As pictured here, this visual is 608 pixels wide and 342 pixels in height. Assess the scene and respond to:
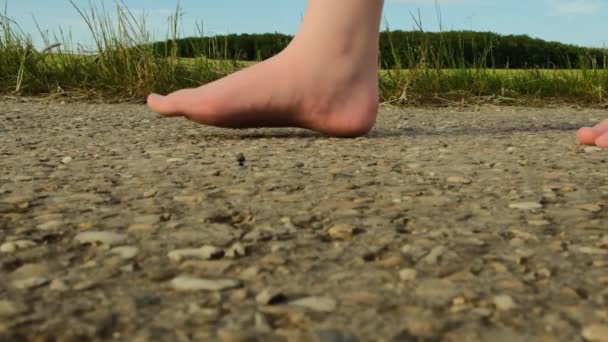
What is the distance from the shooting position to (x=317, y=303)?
57 cm

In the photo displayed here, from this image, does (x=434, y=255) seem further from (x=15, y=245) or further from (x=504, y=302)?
(x=15, y=245)

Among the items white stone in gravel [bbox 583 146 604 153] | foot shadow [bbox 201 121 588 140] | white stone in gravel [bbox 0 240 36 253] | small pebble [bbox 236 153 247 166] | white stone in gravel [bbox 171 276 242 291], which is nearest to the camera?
white stone in gravel [bbox 171 276 242 291]

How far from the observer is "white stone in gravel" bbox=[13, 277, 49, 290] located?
612 millimetres

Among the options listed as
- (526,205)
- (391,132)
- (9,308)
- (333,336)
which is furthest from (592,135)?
(9,308)

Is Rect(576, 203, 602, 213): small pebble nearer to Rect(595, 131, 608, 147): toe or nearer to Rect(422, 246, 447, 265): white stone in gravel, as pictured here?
Rect(422, 246, 447, 265): white stone in gravel

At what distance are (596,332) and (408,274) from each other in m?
0.18

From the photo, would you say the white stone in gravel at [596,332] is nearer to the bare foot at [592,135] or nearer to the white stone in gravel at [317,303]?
the white stone in gravel at [317,303]

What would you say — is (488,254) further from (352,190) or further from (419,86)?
(419,86)

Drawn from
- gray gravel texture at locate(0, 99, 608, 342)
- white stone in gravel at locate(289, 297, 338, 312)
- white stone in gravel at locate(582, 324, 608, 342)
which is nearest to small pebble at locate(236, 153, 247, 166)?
gray gravel texture at locate(0, 99, 608, 342)

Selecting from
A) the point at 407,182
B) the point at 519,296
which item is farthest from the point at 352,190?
the point at 519,296

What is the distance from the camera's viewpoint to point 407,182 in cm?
109

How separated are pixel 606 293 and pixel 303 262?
276mm

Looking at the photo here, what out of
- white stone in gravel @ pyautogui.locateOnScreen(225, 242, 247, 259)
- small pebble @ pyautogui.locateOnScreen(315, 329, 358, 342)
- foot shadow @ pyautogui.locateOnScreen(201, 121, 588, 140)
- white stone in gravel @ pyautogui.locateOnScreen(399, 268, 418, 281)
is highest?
white stone in gravel @ pyautogui.locateOnScreen(225, 242, 247, 259)

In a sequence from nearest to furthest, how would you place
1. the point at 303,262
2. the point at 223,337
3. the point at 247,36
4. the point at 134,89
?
1. the point at 223,337
2. the point at 303,262
3. the point at 134,89
4. the point at 247,36
